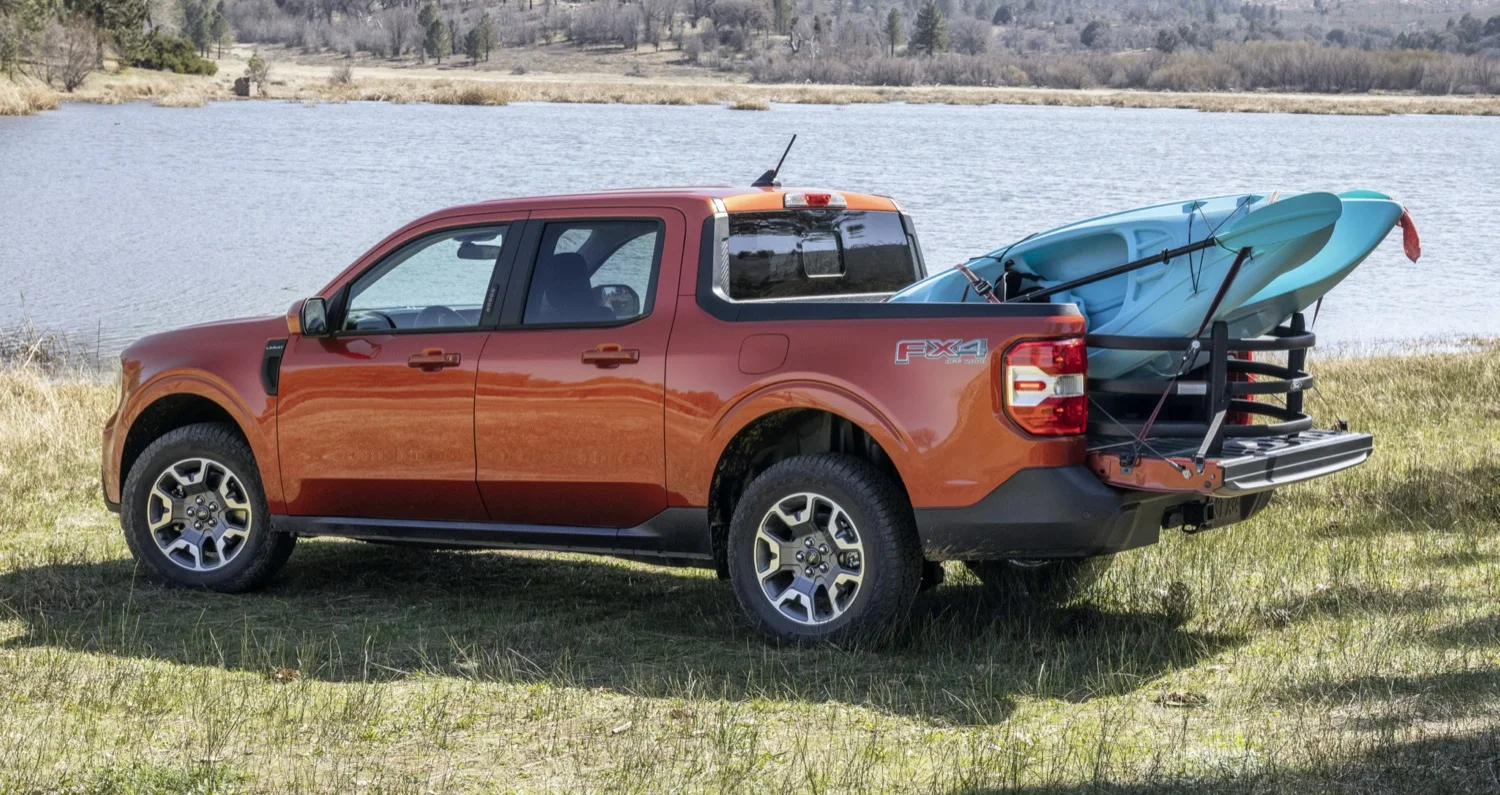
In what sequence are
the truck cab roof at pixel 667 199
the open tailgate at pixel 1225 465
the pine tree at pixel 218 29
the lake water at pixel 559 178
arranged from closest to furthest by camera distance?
1. the open tailgate at pixel 1225 465
2. the truck cab roof at pixel 667 199
3. the lake water at pixel 559 178
4. the pine tree at pixel 218 29

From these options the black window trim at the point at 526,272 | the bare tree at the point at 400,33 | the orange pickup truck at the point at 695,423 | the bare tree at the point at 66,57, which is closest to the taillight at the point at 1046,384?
the orange pickup truck at the point at 695,423

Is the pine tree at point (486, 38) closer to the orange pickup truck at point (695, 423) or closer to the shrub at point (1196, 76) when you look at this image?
the shrub at point (1196, 76)

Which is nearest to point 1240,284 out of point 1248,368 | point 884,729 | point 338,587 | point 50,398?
point 1248,368

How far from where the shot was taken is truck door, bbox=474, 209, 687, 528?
6.65 m

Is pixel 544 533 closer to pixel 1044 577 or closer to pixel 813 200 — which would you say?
pixel 813 200

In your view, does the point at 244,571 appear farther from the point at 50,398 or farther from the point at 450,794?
the point at 50,398

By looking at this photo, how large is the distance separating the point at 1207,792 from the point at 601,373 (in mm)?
3086

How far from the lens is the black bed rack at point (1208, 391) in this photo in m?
5.79

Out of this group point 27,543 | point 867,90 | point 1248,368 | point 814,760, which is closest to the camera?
point 814,760

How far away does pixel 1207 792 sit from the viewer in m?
4.56

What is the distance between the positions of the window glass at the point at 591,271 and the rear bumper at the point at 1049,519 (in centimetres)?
161

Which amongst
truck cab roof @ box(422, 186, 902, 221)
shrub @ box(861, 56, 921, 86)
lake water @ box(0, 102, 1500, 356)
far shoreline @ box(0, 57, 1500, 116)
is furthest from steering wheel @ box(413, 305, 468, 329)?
shrub @ box(861, 56, 921, 86)

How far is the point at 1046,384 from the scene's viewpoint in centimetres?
584

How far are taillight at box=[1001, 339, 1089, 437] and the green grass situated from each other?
934 millimetres
